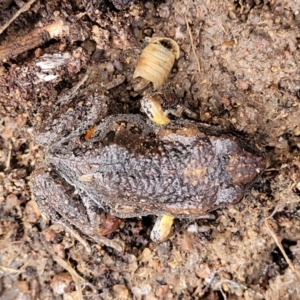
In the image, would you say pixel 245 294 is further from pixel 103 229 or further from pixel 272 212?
pixel 103 229

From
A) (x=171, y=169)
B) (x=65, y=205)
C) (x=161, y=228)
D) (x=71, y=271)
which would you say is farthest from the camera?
(x=71, y=271)

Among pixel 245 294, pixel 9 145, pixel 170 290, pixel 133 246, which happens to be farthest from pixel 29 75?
pixel 245 294

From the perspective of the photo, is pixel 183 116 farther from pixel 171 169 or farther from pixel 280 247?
pixel 280 247

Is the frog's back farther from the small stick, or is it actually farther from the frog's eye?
the small stick

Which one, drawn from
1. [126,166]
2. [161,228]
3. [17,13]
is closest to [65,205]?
[126,166]

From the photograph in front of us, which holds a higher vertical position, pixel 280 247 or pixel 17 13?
pixel 17 13

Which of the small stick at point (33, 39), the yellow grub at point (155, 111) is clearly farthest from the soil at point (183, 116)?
the yellow grub at point (155, 111)

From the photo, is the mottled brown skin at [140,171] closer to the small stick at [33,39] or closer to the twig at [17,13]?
the small stick at [33,39]
